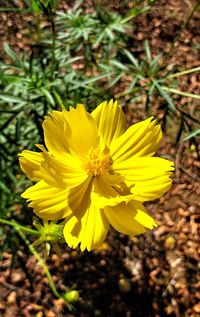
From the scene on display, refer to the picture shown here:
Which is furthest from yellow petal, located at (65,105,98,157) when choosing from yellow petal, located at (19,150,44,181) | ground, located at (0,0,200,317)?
ground, located at (0,0,200,317)

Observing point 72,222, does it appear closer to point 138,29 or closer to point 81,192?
point 81,192

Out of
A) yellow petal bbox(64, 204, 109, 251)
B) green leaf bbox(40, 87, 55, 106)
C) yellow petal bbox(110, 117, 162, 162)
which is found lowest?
yellow petal bbox(64, 204, 109, 251)

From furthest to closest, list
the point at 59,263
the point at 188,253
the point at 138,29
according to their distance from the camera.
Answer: the point at 138,29 < the point at 188,253 < the point at 59,263

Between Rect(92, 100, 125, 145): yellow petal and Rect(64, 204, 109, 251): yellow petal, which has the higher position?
Rect(92, 100, 125, 145): yellow petal

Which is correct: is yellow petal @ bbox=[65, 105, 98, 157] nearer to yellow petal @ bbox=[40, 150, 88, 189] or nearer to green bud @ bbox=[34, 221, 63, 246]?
yellow petal @ bbox=[40, 150, 88, 189]

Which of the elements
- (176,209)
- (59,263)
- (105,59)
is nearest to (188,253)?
A: (176,209)

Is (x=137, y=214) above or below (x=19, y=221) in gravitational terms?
above

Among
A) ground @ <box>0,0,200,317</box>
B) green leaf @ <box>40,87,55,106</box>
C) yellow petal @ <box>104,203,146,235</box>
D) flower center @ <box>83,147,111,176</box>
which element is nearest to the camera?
yellow petal @ <box>104,203,146,235</box>

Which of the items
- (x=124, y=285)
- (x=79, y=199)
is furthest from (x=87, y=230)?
(x=124, y=285)
